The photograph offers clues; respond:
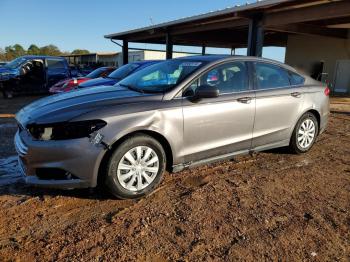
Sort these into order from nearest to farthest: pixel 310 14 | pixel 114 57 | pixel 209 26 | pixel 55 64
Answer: pixel 310 14 → pixel 55 64 → pixel 209 26 → pixel 114 57

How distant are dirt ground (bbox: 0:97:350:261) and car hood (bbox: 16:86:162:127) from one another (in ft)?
3.00

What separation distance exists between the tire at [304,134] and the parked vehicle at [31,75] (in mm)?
12068

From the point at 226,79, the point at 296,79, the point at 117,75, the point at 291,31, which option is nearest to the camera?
the point at 226,79

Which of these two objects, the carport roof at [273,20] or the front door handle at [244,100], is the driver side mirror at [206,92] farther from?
the carport roof at [273,20]

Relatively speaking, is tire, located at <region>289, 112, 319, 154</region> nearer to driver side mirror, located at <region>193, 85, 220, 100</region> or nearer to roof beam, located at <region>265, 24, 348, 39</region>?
driver side mirror, located at <region>193, 85, 220, 100</region>

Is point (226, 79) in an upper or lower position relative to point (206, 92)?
upper

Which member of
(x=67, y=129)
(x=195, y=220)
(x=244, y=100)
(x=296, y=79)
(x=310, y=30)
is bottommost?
(x=195, y=220)

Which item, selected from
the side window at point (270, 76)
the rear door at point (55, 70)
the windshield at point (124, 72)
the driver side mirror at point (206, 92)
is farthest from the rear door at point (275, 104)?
the rear door at point (55, 70)

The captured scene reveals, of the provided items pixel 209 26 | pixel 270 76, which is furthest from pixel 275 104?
pixel 209 26

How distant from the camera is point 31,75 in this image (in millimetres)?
14391

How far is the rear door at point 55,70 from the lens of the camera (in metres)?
14.7

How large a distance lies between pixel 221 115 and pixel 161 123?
0.89 meters

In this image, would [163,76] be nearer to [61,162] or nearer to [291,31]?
[61,162]

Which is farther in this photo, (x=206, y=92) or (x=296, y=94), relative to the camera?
(x=296, y=94)
